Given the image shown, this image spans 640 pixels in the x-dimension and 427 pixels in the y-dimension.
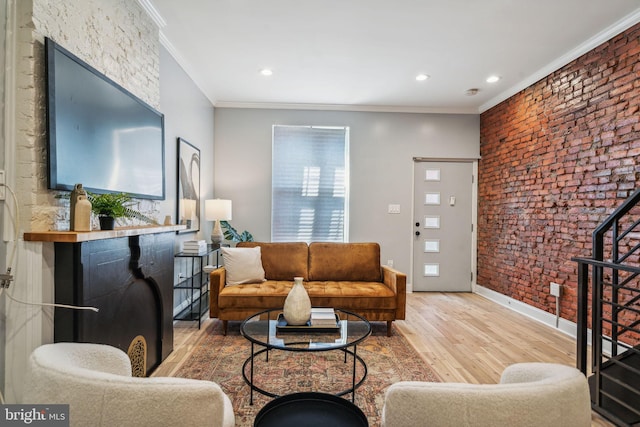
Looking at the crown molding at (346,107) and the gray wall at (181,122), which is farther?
the crown molding at (346,107)

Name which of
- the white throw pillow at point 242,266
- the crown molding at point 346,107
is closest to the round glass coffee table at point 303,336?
the white throw pillow at point 242,266

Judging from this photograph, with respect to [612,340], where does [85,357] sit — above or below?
above

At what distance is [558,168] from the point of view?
3430 mm

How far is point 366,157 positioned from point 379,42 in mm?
2085

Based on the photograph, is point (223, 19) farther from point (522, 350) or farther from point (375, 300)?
point (522, 350)

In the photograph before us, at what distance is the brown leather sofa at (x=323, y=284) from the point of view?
9.91ft

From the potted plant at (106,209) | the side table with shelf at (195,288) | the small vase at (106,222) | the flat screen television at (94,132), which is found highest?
the flat screen television at (94,132)

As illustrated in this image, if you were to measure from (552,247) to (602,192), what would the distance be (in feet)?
2.66

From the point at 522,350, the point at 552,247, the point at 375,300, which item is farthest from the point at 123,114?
the point at 552,247

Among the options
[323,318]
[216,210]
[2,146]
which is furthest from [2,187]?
[216,210]

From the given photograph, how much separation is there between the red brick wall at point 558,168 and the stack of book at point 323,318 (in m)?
2.58

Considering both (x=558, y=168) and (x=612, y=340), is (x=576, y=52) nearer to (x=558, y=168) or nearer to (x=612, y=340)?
(x=558, y=168)

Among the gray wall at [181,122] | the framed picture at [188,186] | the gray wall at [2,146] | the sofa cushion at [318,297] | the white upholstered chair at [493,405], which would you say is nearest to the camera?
the white upholstered chair at [493,405]

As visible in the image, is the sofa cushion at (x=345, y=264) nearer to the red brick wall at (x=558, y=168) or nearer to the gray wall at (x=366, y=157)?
the gray wall at (x=366, y=157)
